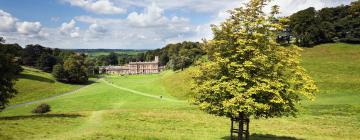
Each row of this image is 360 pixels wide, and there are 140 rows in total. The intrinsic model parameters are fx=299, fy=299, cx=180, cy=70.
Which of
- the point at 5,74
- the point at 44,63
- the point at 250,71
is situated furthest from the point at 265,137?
the point at 44,63

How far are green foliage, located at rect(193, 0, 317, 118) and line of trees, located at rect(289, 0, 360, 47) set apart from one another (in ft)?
289

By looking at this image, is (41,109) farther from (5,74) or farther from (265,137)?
(265,137)

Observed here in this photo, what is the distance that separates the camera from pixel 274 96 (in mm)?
20875

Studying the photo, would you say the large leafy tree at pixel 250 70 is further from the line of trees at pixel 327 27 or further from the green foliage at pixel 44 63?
the green foliage at pixel 44 63

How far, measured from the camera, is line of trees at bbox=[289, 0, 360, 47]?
104 meters

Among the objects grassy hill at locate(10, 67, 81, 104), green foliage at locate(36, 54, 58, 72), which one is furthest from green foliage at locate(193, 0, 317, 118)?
green foliage at locate(36, 54, 58, 72)

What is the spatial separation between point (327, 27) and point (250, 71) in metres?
99.1

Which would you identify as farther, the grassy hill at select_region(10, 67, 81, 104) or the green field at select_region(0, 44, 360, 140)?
the grassy hill at select_region(10, 67, 81, 104)

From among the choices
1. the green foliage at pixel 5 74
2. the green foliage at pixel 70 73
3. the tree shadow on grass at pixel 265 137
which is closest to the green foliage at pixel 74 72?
the green foliage at pixel 70 73

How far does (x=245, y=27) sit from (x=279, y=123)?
69.3 ft

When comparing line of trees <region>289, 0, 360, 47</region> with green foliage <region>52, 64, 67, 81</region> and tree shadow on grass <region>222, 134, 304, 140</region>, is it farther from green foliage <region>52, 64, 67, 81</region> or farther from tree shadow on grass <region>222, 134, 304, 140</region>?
green foliage <region>52, 64, 67, 81</region>

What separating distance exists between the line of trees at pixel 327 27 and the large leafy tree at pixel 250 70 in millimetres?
88053

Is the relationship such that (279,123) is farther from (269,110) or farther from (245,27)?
(245,27)

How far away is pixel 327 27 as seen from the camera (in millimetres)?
107188
